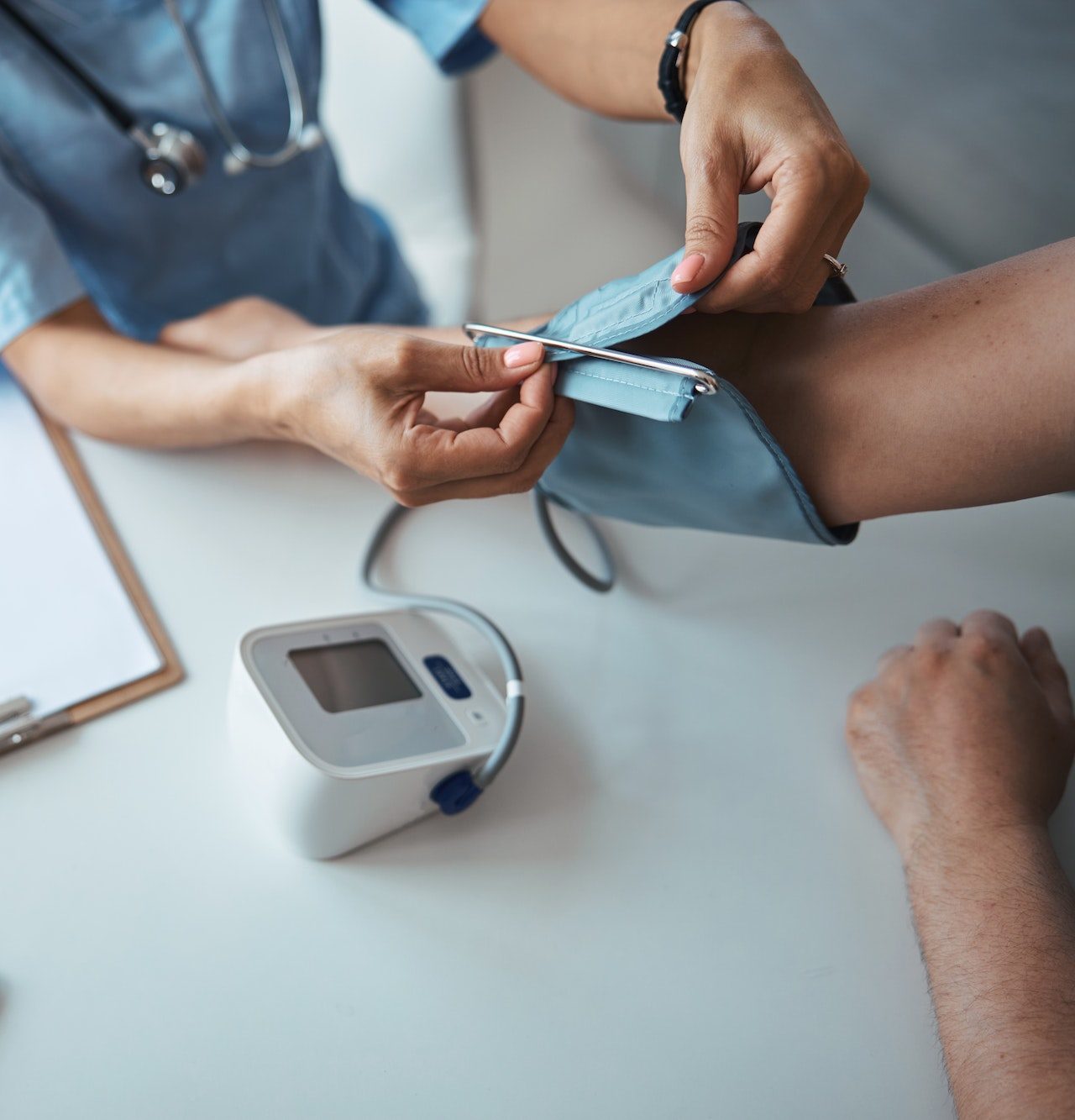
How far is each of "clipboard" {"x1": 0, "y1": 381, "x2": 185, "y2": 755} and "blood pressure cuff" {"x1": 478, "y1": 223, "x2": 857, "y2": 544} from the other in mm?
344

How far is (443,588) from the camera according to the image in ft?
2.68

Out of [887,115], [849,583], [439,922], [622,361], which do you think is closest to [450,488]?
[622,361]

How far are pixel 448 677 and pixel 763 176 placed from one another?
1.31 ft

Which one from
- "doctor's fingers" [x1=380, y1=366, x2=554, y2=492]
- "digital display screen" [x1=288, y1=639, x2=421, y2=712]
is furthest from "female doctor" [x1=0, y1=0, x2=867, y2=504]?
"digital display screen" [x1=288, y1=639, x2=421, y2=712]

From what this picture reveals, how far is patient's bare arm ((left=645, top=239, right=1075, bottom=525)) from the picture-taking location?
531 mm

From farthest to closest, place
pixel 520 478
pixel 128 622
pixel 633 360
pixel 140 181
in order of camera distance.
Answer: pixel 140 181 → pixel 128 622 → pixel 520 478 → pixel 633 360

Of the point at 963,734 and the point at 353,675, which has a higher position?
the point at 353,675

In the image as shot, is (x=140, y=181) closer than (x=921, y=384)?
No

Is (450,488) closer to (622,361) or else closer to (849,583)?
(622,361)

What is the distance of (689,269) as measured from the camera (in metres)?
0.51

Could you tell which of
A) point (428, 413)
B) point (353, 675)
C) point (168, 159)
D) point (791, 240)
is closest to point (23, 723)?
point (353, 675)

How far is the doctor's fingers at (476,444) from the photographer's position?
57cm

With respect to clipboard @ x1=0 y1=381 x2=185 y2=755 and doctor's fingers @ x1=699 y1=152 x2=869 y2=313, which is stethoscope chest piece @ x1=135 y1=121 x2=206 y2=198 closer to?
clipboard @ x1=0 y1=381 x2=185 y2=755

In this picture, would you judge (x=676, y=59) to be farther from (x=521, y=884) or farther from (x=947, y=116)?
(x=521, y=884)
